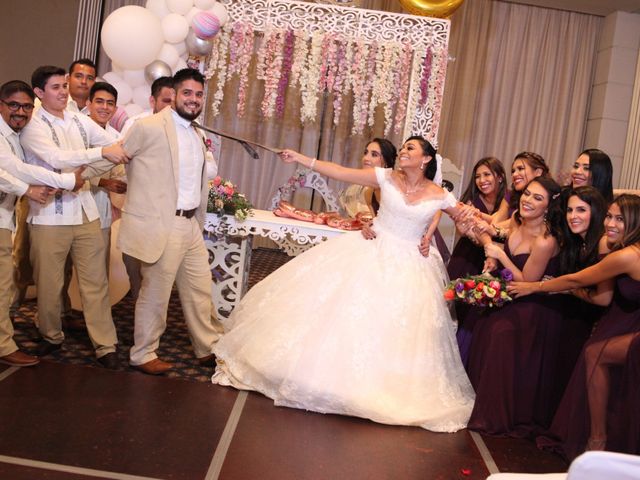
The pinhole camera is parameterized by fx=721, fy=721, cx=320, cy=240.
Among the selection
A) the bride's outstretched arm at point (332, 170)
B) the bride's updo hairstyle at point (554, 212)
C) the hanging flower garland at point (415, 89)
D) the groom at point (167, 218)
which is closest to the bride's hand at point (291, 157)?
the bride's outstretched arm at point (332, 170)

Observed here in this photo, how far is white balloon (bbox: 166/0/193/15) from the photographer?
239 inches

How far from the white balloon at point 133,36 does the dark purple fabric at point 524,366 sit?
12.0 ft

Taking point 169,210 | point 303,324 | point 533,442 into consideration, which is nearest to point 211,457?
point 303,324

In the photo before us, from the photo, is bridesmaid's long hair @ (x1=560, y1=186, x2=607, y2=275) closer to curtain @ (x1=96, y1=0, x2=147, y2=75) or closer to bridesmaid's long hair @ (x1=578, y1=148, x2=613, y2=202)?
bridesmaid's long hair @ (x1=578, y1=148, x2=613, y2=202)

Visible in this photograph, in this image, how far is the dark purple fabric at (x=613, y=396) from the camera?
347 cm

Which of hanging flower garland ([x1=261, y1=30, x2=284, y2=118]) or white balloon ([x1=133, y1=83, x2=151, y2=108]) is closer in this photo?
white balloon ([x1=133, y1=83, x2=151, y2=108])

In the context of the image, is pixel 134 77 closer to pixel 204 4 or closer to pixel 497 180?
pixel 204 4

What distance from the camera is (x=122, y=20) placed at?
5.84 metres

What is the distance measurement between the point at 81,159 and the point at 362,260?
5.62 feet

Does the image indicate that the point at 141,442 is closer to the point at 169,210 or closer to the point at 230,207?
the point at 169,210

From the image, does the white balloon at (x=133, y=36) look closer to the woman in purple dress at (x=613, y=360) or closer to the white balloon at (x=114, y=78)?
the white balloon at (x=114, y=78)

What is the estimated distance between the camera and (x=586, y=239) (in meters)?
3.92

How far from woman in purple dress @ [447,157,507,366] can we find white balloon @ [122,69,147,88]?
2957 millimetres

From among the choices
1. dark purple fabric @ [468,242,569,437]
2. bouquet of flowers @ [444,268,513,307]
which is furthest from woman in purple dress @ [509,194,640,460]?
bouquet of flowers @ [444,268,513,307]
